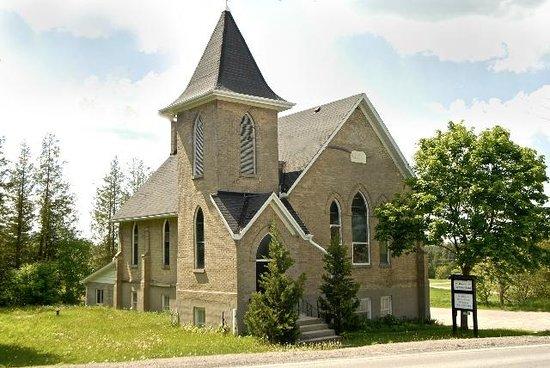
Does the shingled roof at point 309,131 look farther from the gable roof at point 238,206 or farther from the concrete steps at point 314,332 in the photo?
the concrete steps at point 314,332

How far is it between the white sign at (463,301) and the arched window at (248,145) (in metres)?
9.69

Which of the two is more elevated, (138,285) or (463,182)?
(463,182)

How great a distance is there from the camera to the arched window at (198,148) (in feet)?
80.0

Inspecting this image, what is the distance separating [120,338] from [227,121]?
9388mm

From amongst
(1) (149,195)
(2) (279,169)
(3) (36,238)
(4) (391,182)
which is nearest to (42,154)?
(3) (36,238)

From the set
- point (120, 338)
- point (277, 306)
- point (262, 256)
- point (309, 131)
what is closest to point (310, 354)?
point (277, 306)

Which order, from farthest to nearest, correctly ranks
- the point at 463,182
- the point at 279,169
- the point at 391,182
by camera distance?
the point at 391,182, the point at 279,169, the point at 463,182

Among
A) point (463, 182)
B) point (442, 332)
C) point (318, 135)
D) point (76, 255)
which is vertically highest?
point (318, 135)

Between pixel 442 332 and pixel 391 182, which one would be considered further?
pixel 391 182

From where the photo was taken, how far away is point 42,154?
47531 millimetres

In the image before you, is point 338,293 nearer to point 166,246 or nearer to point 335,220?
point 335,220

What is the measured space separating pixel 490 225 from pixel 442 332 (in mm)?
4890

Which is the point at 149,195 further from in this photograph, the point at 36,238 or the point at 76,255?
the point at 36,238

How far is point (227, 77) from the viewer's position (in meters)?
24.0
